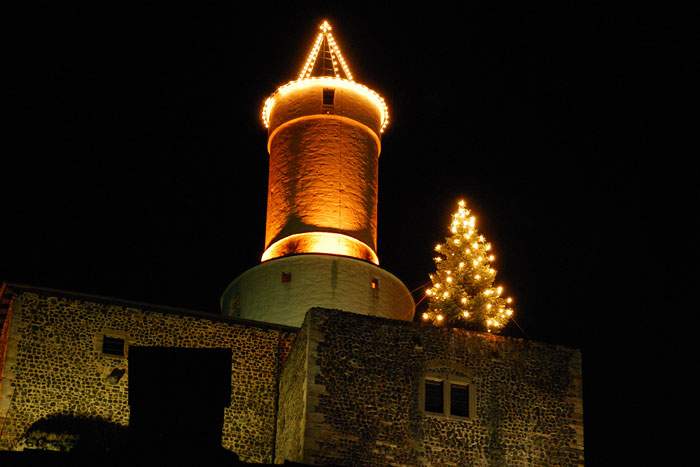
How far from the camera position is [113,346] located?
36.6 metres

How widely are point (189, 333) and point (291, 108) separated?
33.2 feet

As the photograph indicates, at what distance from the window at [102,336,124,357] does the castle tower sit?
516 centimetres

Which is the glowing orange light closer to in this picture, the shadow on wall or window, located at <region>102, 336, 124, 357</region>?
window, located at <region>102, 336, 124, 357</region>

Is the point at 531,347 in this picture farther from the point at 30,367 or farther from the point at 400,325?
the point at 30,367

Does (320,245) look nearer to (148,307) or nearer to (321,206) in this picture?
(321,206)

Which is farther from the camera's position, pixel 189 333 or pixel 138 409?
pixel 189 333

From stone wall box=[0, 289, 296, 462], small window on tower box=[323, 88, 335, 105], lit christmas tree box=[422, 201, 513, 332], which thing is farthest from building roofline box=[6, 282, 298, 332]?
small window on tower box=[323, 88, 335, 105]

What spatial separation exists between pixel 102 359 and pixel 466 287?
10469mm

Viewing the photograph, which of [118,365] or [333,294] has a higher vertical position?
[333,294]

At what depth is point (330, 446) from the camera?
110ft

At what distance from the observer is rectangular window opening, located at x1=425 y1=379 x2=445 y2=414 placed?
115ft

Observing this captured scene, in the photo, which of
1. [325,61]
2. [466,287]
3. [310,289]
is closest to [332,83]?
[325,61]

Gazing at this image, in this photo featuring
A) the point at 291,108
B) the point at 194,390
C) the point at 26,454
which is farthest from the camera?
the point at 291,108

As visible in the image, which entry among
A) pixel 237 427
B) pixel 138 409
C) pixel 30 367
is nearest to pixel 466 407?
pixel 237 427
